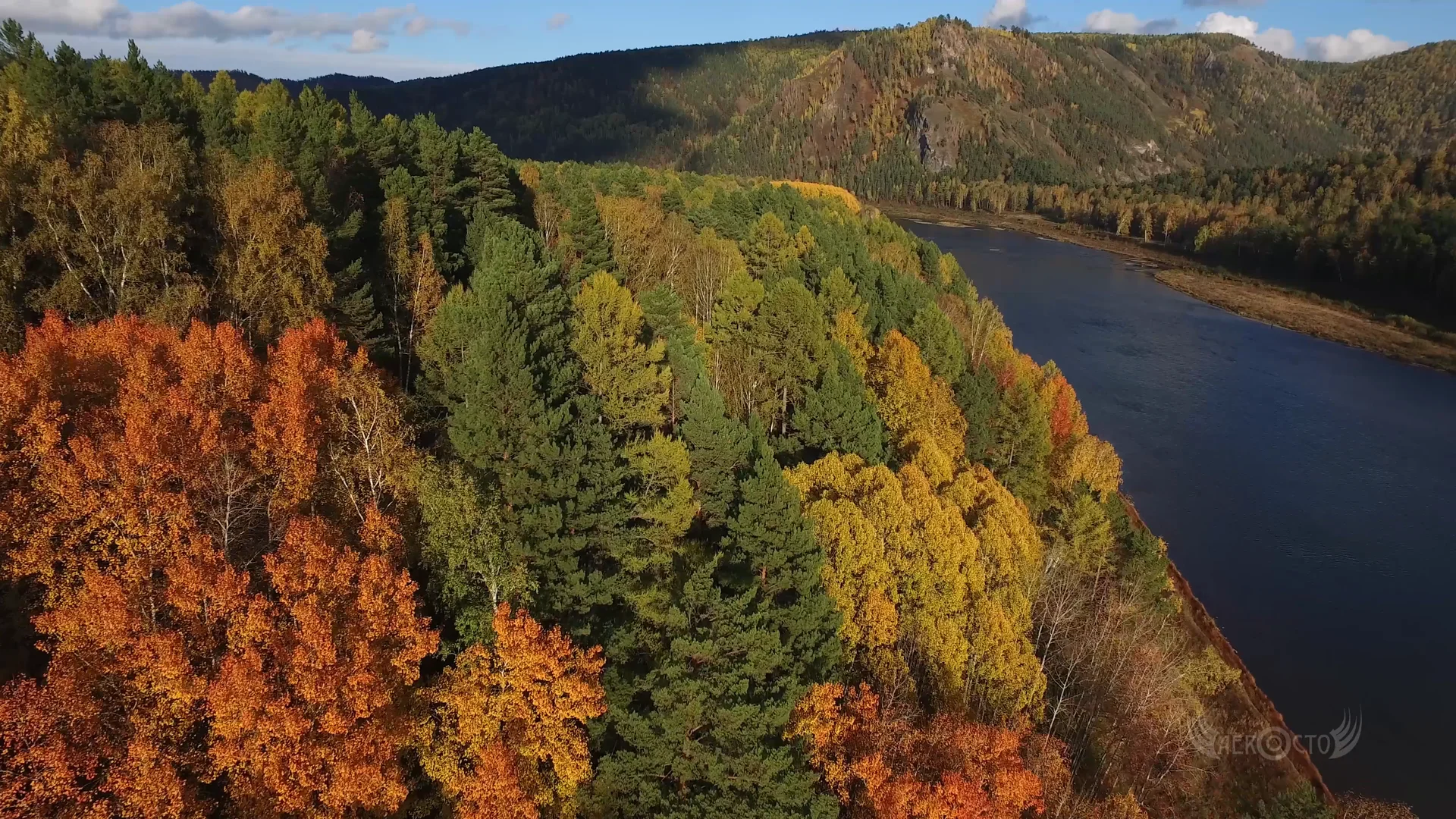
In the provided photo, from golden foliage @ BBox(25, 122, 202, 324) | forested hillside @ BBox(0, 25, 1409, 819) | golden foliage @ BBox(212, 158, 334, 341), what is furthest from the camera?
golden foliage @ BBox(212, 158, 334, 341)

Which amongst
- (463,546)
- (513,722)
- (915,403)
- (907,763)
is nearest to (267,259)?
(463,546)

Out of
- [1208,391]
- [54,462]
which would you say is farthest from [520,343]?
[1208,391]

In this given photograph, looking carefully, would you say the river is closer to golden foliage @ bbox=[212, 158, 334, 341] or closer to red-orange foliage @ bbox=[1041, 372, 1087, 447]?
red-orange foliage @ bbox=[1041, 372, 1087, 447]

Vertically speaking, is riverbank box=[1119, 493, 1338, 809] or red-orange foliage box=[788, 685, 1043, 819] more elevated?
red-orange foliage box=[788, 685, 1043, 819]

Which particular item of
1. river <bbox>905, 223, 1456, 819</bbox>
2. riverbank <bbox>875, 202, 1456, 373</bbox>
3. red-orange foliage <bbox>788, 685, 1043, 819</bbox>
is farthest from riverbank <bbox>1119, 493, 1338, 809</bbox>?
riverbank <bbox>875, 202, 1456, 373</bbox>

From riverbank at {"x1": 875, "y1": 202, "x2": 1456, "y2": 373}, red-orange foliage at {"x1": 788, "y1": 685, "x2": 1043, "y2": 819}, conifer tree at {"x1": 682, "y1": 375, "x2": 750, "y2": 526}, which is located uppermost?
conifer tree at {"x1": 682, "y1": 375, "x2": 750, "y2": 526}

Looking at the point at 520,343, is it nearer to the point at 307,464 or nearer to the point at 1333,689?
the point at 307,464

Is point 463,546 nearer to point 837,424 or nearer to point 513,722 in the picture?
point 513,722
